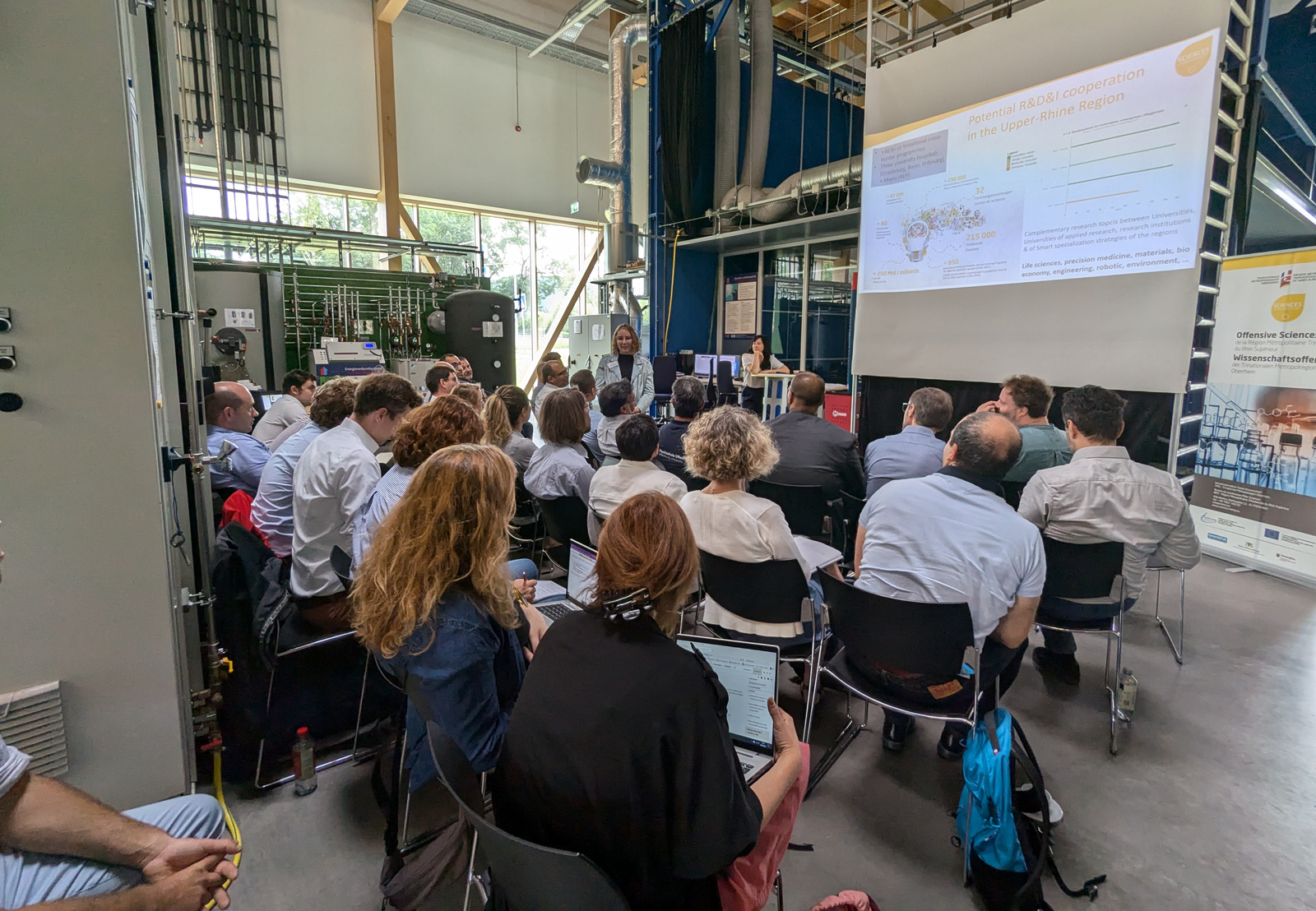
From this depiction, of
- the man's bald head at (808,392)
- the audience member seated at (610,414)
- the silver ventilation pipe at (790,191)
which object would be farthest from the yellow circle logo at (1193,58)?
the audience member seated at (610,414)

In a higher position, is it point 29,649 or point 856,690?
point 29,649

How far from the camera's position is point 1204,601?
3.68 m

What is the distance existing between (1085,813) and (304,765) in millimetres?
2544

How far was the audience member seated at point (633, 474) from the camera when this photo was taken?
2.54 m

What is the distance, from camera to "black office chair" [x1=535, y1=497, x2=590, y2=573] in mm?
2904

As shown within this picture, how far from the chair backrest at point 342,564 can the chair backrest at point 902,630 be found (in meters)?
1.53

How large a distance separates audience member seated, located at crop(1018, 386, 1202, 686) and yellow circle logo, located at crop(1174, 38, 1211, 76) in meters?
2.11

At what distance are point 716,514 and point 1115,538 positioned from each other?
1.67 m

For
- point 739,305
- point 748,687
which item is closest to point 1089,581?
point 748,687

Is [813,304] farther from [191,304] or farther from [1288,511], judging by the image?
[191,304]

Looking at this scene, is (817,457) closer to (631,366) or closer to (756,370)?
(631,366)

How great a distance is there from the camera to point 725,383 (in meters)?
6.73

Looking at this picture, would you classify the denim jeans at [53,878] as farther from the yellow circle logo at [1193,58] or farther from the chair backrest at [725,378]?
the chair backrest at [725,378]

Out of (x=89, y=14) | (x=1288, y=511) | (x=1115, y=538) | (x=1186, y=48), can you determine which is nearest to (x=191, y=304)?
(x=89, y=14)
